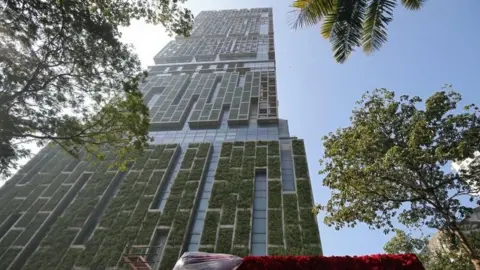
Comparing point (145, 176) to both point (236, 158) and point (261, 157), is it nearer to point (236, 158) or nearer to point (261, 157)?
point (236, 158)

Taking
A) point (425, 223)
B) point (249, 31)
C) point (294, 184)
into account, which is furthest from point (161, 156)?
point (249, 31)

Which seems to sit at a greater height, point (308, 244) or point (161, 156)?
point (161, 156)

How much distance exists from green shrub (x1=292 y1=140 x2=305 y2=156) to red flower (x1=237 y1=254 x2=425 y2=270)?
20080 millimetres

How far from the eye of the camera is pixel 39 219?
22172 mm

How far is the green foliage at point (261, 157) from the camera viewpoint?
26047 mm

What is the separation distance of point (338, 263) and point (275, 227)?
13310 millimetres

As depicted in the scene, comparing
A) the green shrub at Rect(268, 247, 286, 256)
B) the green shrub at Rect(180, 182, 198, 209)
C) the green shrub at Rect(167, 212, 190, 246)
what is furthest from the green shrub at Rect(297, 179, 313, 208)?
the green shrub at Rect(167, 212, 190, 246)

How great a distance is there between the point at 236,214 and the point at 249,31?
51.9m

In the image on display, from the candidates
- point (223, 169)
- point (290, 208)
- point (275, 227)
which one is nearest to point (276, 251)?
point (275, 227)

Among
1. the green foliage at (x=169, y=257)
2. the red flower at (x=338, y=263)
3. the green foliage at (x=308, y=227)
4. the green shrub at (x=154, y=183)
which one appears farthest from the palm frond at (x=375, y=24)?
the green shrub at (x=154, y=183)

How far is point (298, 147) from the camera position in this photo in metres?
28.1

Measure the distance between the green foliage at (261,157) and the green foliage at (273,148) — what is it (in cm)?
47

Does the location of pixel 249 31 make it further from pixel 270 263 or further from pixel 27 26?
pixel 270 263

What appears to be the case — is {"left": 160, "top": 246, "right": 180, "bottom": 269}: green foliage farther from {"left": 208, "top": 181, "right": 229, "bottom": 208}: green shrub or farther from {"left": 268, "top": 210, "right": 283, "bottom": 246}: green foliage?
{"left": 268, "top": 210, "right": 283, "bottom": 246}: green foliage
